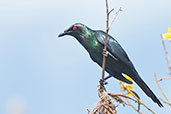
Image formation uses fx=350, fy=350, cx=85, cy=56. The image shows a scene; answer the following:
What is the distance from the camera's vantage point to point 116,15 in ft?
8.18

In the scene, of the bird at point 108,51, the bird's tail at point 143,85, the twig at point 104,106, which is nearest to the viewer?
the twig at point 104,106

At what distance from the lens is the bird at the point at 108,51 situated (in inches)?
140

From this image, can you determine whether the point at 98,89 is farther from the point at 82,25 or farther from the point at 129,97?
the point at 82,25

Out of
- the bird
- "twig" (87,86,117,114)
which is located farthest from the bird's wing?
"twig" (87,86,117,114)

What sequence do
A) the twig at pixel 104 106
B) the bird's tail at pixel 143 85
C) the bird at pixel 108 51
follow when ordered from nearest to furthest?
1. the twig at pixel 104 106
2. the bird's tail at pixel 143 85
3. the bird at pixel 108 51

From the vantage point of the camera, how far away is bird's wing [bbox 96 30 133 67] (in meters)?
3.58

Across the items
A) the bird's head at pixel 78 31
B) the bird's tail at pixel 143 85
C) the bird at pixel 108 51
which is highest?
the bird's head at pixel 78 31

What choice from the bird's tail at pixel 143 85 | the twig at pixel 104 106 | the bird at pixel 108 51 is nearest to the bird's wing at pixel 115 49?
the bird at pixel 108 51

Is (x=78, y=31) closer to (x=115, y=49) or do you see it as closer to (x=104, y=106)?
(x=115, y=49)

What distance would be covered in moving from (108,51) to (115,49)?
0.09 meters

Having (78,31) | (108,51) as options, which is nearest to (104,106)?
(108,51)

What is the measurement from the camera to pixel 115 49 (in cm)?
362

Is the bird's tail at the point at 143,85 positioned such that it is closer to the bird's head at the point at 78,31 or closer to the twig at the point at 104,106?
the bird's head at the point at 78,31

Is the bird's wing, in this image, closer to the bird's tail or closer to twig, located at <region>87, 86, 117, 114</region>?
the bird's tail
